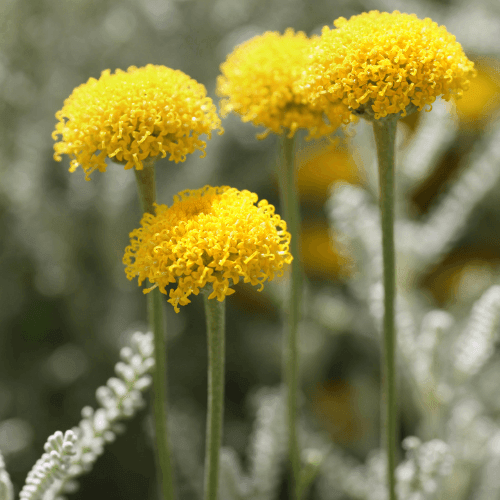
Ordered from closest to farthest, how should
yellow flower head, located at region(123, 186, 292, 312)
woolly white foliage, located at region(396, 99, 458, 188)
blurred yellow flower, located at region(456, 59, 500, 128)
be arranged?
yellow flower head, located at region(123, 186, 292, 312)
woolly white foliage, located at region(396, 99, 458, 188)
blurred yellow flower, located at region(456, 59, 500, 128)

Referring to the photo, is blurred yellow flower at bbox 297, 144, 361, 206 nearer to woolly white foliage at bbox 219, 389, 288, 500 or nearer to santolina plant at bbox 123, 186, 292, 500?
woolly white foliage at bbox 219, 389, 288, 500

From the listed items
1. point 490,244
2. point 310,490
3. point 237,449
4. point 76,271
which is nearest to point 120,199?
point 76,271

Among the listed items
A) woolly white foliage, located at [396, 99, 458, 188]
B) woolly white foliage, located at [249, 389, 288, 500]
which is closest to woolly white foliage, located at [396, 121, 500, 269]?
woolly white foliage, located at [396, 99, 458, 188]

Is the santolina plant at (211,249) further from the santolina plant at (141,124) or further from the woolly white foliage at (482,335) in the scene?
the woolly white foliage at (482,335)

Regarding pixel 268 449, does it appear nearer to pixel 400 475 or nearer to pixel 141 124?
pixel 400 475

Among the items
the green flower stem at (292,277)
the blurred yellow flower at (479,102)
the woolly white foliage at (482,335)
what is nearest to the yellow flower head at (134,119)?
the green flower stem at (292,277)

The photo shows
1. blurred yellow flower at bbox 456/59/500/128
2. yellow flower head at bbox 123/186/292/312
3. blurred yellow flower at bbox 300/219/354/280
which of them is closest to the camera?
yellow flower head at bbox 123/186/292/312

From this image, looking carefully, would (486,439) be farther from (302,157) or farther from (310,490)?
(302,157)
